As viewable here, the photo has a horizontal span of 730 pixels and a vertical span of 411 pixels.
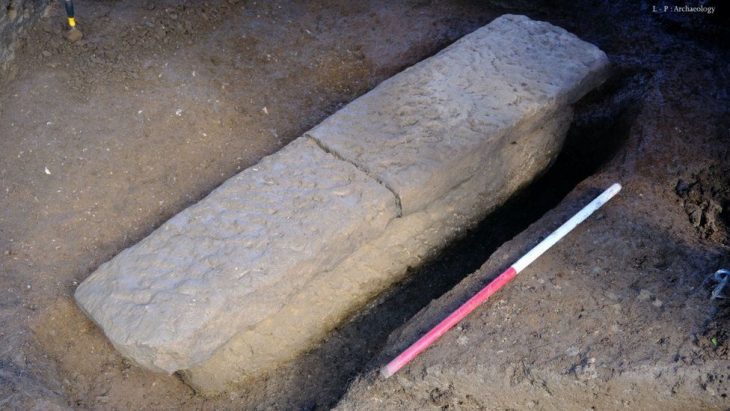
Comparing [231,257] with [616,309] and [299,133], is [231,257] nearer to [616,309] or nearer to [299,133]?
[299,133]

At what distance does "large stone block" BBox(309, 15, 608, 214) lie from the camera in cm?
333

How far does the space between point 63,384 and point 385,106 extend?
1842mm

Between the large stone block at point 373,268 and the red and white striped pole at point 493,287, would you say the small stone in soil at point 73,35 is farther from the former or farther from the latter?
the red and white striped pole at point 493,287

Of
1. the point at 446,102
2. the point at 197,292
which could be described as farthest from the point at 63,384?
the point at 446,102

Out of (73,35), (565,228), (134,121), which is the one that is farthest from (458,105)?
(73,35)

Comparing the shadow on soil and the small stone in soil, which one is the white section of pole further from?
the small stone in soil

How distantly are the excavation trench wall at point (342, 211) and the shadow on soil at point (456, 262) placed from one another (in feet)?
0.28

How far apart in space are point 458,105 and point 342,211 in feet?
2.71

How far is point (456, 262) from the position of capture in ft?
12.6

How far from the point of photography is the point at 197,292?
9.54 ft

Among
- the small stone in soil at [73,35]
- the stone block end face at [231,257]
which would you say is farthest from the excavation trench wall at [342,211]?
the small stone in soil at [73,35]

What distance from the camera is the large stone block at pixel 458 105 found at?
3326 millimetres

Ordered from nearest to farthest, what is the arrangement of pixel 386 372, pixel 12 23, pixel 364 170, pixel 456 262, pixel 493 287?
1. pixel 386 372
2. pixel 493 287
3. pixel 364 170
4. pixel 456 262
5. pixel 12 23

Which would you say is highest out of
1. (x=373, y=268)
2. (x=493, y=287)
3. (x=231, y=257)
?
(x=231, y=257)
